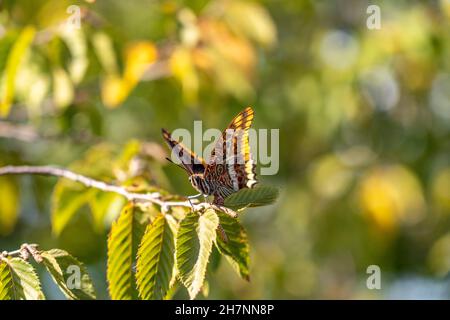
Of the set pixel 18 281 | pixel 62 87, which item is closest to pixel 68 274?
pixel 18 281

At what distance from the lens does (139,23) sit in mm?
5066

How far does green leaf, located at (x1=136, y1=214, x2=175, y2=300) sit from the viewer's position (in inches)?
65.1

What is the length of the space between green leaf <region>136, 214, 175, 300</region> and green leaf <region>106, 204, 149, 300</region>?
106 mm

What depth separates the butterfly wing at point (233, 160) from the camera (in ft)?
5.98

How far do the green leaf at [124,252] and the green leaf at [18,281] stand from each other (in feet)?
0.69

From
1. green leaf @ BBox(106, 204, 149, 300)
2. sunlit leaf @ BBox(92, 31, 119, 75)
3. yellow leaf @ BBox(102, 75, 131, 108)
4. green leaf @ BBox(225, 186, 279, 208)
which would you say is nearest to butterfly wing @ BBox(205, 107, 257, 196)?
Result: green leaf @ BBox(225, 186, 279, 208)

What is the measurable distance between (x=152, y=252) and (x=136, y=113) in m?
3.77

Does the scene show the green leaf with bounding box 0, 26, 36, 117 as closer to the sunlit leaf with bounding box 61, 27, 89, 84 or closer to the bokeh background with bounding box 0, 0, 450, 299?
the bokeh background with bounding box 0, 0, 450, 299

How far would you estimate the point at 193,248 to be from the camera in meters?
1.58

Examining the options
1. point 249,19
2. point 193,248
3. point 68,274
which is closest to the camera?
point 193,248

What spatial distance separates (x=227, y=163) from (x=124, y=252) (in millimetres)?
328

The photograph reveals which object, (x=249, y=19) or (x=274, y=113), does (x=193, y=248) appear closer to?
(x=249, y=19)

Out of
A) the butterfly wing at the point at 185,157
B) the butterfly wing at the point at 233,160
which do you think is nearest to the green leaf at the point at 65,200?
the butterfly wing at the point at 185,157

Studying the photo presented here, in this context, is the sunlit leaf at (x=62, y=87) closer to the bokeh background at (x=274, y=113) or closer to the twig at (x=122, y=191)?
the bokeh background at (x=274, y=113)
